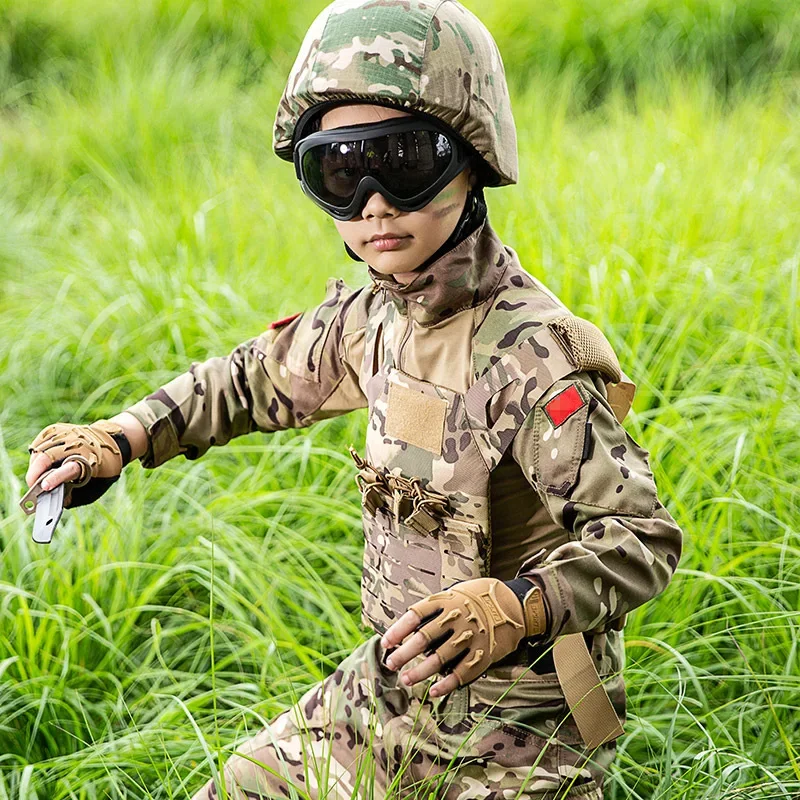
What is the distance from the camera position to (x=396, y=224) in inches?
65.6

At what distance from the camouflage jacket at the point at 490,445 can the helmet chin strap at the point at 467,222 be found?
0.8 inches

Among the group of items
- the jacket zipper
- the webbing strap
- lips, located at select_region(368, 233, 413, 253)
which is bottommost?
the webbing strap

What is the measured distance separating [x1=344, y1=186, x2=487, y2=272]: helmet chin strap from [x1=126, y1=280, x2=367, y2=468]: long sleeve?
0.27 metres

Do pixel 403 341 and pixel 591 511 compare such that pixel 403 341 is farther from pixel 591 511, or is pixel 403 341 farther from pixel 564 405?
pixel 591 511

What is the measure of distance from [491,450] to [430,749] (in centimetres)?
50

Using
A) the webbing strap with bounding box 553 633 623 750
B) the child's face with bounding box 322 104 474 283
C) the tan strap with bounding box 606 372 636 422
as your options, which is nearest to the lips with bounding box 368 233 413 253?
the child's face with bounding box 322 104 474 283

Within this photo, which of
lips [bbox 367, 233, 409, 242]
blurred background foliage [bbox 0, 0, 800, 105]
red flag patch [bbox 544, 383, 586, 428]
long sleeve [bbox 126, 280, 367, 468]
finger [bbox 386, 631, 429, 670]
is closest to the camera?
finger [bbox 386, 631, 429, 670]

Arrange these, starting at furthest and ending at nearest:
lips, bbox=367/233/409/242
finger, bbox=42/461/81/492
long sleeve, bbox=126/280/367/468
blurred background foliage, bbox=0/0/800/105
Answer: blurred background foliage, bbox=0/0/800/105 < long sleeve, bbox=126/280/367/468 < finger, bbox=42/461/81/492 < lips, bbox=367/233/409/242

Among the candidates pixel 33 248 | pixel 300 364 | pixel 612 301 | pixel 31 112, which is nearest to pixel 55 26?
pixel 31 112

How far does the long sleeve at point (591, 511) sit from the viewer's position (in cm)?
147

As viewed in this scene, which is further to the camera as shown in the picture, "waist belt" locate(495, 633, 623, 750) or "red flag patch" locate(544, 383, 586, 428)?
"waist belt" locate(495, 633, 623, 750)

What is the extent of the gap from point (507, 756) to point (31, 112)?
501 cm

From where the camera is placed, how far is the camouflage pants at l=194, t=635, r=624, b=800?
1707 millimetres

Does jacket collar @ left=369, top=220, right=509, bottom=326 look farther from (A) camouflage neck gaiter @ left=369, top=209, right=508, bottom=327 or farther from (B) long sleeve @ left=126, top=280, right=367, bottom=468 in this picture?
(B) long sleeve @ left=126, top=280, right=367, bottom=468
